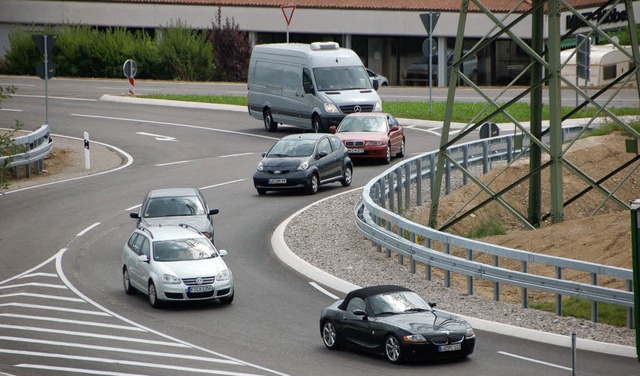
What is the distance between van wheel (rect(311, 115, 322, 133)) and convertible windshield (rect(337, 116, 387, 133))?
10.4 feet

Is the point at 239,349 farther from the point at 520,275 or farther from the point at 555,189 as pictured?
the point at 555,189

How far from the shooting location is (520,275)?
65.5 ft

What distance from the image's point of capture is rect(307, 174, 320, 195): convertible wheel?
108 feet

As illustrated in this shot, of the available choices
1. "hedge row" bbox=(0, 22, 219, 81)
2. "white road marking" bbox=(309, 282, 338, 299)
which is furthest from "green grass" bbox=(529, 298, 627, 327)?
"hedge row" bbox=(0, 22, 219, 81)

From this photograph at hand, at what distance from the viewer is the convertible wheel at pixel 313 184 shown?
32.8 meters

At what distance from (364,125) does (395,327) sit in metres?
21.7

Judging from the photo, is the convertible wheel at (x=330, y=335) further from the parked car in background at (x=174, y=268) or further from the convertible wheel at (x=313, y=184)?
the convertible wheel at (x=313, y=184)

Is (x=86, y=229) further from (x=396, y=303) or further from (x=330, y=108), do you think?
(x=330, y=108)

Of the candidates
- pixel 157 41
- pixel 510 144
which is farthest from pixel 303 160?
pixel 157 41

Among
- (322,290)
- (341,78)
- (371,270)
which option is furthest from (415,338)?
(341,78)

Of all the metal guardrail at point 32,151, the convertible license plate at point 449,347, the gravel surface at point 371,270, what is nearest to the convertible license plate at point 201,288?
the gravel surface at point 371,270

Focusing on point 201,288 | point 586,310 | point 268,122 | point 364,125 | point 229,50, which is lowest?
point 586,310

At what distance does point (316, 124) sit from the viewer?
42.0 meters

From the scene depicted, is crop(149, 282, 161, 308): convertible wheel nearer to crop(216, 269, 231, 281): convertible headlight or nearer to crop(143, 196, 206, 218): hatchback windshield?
crop(216, 269, 231, 281): convertible headlight
